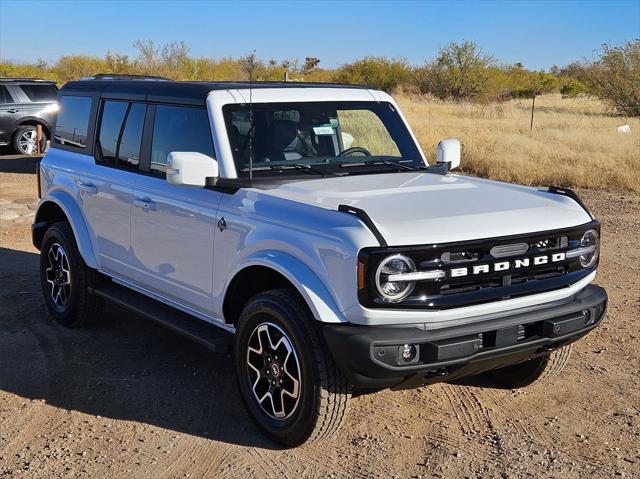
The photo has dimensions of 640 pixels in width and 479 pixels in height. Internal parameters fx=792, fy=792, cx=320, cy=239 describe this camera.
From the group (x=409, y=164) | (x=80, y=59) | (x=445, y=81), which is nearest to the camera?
(x=409, y=164)

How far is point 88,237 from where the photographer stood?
19.4ft

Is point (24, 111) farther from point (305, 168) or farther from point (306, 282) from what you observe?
point (306, 282)

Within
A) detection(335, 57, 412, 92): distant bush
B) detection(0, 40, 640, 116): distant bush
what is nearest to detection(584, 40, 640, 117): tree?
detection(0, 40, 640, 116): distant bush

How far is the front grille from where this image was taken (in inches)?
144

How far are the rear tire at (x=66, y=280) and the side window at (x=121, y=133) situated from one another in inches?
30.0

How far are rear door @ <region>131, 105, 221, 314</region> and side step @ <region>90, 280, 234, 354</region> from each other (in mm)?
105

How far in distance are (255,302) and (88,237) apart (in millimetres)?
2284

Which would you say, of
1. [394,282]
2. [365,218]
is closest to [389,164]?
[365,218]

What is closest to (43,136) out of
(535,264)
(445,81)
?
(535,264)

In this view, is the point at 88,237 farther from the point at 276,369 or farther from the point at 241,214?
the point at 276,369

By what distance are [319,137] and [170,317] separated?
1.50 m

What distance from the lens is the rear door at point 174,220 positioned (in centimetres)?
464

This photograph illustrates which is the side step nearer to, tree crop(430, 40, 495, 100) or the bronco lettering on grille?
the bronco lettering on grille

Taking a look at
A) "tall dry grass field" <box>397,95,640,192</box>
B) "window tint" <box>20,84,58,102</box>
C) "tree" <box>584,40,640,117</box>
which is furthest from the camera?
"tree" <box>584,40,640,117</box>
